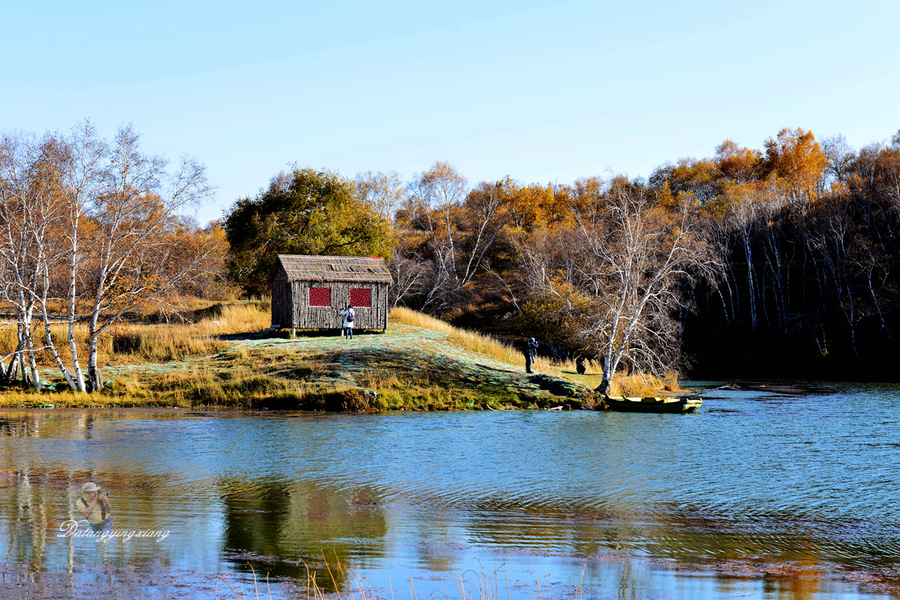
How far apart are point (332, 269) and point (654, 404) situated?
2142cm

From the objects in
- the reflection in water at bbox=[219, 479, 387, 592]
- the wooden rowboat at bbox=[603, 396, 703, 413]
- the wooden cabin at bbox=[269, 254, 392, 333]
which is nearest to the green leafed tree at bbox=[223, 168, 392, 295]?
the wooden cabin at bbox=[269, 254, 392, 333]

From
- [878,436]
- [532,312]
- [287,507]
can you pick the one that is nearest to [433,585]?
[287,507]

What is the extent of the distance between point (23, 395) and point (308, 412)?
36.3ft

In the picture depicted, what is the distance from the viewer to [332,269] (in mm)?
45875

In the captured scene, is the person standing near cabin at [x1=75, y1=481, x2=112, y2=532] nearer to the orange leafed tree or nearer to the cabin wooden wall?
the cabin wooden wall

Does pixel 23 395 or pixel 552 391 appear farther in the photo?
pixel 552 391

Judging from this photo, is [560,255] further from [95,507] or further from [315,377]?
[95,507]

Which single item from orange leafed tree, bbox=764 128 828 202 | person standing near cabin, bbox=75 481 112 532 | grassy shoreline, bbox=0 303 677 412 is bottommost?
person standing near cabin, bbox=75 481 112 532

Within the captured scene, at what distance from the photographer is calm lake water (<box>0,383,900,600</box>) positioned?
9586 millimetres

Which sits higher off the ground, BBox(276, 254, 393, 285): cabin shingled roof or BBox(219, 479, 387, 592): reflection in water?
BBox(276, 254, 393, 285): cabin shingled roof

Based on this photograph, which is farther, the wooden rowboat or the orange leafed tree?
the orange leafed tree

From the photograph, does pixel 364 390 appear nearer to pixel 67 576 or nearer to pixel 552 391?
pixel 552 391

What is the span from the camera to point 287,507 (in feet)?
46.2
